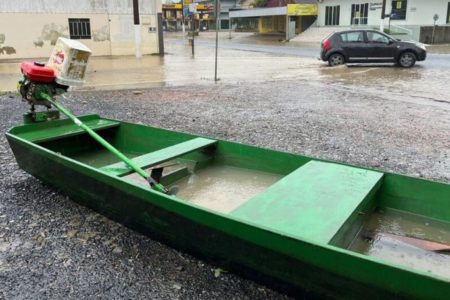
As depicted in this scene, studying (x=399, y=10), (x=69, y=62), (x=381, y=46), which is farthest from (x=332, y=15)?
(x=69, y=62)

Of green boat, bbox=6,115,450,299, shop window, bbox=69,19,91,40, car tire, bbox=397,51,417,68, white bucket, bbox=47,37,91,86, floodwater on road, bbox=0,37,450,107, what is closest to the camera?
green boat, bbox=6,115,450,299

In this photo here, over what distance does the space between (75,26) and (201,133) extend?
18261 millimetres

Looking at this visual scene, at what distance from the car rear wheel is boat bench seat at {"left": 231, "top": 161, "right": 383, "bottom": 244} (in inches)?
604

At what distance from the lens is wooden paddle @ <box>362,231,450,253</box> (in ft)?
10.9

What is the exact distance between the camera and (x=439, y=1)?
36.4m

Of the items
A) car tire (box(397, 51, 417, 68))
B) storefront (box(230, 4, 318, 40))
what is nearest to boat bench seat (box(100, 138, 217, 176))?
car tire (box(397, 51, 417, 68))

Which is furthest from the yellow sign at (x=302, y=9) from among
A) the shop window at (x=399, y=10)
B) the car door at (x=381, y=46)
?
the car door at (x=381, y=46)

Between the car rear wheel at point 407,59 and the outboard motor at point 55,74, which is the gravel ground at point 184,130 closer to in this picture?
the outboard motor at point 55,74

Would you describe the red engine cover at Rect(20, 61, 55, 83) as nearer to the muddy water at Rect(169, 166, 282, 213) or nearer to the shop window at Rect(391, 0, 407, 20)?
the muddy water at Rect(169, 166, 282, 213)

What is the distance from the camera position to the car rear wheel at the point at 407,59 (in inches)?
692

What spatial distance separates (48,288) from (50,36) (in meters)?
21.4

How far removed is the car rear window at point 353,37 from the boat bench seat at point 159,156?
14.7 m

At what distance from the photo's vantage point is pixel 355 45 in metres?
18.0

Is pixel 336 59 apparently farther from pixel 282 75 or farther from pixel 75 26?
pixel 75 26
